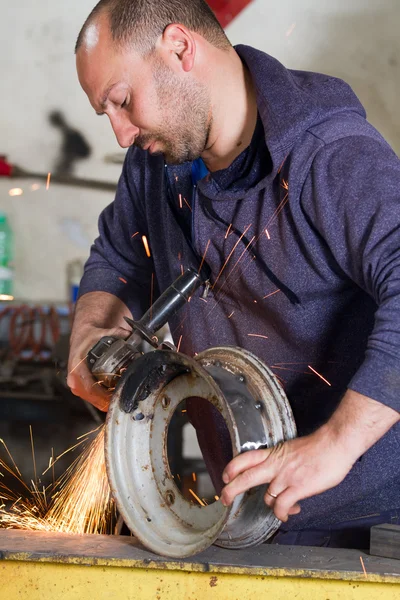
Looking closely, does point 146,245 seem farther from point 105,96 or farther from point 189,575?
point 189,575

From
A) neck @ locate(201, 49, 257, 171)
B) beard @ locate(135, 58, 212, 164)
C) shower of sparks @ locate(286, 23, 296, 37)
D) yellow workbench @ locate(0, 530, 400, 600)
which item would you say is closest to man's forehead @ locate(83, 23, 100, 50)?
beard @ locate(135, 58, 212, 164)

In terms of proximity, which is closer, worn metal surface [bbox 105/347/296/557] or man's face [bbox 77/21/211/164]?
worn metal surface [bbox 105/347/296/557]

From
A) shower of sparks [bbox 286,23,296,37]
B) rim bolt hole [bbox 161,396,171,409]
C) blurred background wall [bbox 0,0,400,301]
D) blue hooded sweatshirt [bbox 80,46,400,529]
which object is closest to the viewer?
blue hooded sweatshirt [bbox 80,46,400,529]

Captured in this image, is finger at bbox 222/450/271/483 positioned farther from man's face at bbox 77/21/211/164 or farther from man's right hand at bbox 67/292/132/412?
man's face at bbox 77/21/211/164

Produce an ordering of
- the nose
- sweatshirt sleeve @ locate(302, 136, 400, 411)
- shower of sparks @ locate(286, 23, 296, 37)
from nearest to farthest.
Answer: sweatshirt sleeve @ locate(302, 136, 400, 411) < the nose < shower of sparks @ locate(286, 23, 296, 37)

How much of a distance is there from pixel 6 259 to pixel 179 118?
3.10 metres

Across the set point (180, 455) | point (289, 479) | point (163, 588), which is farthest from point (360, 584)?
point (180, 455)

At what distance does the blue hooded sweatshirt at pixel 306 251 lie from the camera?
3.98 ft

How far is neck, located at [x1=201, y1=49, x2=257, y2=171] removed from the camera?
4.98 ft

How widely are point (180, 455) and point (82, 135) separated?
1.98 m

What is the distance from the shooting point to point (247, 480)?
112cm

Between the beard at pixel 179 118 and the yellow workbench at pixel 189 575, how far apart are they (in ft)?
2.56

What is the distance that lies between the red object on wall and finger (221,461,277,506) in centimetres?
332

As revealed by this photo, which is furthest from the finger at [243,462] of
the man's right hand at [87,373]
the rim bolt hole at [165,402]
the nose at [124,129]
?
the nose at [124,129]
